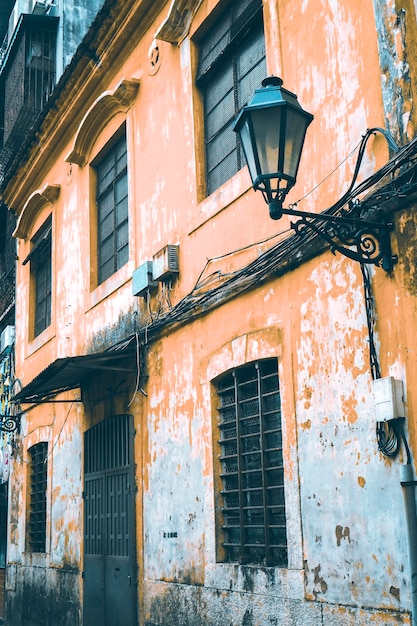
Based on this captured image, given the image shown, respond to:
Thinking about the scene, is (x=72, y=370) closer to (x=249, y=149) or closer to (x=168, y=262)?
(x=168, y=262)

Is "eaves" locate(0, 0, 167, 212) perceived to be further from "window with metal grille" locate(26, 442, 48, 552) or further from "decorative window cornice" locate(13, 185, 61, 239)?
"window with metal grille" locate(26, 442, 48, 552)

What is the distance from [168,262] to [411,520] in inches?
173

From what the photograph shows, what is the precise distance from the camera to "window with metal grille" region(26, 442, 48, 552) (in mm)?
13203

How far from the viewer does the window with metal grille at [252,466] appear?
692cm

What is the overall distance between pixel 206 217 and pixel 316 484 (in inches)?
123

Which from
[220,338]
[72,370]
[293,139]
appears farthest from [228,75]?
[72,370]

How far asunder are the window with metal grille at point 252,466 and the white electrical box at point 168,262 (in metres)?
1.51

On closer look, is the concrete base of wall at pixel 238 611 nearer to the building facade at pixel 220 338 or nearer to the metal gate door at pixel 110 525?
the building facade at pixel 220 338

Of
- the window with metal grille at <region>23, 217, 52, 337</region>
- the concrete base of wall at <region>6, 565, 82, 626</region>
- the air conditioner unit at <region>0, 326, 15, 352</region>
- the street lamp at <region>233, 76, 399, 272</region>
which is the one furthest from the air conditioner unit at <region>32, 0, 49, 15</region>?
the street lamp at <region>233, 76, 399, 272</region>

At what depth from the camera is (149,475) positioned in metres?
9.10

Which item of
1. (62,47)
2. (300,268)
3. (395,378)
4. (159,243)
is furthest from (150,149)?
(62,47)

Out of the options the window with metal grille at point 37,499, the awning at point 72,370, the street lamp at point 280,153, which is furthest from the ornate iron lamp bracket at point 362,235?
the window with metal grille at point 37,499

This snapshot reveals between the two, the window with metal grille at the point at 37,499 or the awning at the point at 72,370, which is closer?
the awning at the point at 72,370

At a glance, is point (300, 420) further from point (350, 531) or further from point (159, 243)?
point (159, 243)
